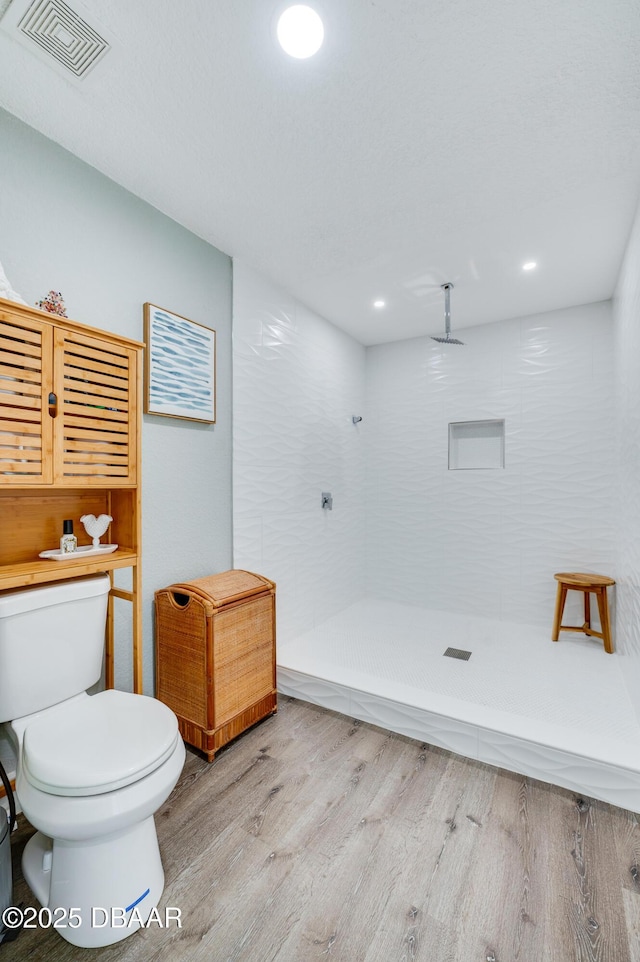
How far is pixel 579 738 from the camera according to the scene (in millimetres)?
1815

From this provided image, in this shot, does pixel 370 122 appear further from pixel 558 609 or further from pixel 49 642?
pixel 558 609

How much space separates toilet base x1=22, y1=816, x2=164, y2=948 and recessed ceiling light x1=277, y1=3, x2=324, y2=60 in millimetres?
2384

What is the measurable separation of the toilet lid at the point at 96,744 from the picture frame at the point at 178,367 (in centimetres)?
129

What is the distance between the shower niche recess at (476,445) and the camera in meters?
3.61

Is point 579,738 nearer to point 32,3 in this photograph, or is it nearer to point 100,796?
point 100,796

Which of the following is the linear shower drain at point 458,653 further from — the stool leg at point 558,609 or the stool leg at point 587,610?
the stool leg at point 587,610

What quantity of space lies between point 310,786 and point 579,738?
119 cm

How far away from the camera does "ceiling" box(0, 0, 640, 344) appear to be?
123cm

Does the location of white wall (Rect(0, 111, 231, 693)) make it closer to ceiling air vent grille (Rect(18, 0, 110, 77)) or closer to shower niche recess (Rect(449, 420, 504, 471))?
ceiling air vent grille (Rect(18, 0, 110, 77))

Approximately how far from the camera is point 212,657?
1.87 meters

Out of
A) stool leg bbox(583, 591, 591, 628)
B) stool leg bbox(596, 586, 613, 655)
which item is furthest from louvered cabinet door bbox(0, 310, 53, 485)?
stool leg bbox(583, 591, 591, 628)

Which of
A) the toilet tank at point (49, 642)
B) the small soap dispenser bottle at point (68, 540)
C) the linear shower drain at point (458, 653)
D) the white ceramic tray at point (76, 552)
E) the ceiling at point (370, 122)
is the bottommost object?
the linear shower drain at point (458, 653)

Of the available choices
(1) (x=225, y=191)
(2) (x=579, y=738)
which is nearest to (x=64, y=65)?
(1) (x=225, y=191)

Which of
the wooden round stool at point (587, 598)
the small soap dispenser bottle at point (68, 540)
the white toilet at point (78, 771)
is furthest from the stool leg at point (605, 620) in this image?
the small soap dispenser bottle at point (68, 540)
